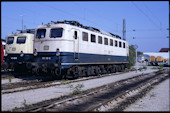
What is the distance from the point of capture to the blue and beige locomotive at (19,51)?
1680cm

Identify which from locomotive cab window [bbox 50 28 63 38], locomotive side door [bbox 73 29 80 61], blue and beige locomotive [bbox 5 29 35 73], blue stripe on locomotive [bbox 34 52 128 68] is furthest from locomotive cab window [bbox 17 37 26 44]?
locomotive side door [bbox 73 29 80 61]

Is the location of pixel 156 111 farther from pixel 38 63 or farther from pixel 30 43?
pixel 30 43

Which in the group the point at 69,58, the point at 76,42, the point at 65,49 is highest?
the point at 76,42

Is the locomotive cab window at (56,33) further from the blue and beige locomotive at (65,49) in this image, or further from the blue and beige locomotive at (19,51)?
the blue and beige locomotive at (19,51)

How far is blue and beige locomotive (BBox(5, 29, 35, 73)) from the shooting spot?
55.1 ft

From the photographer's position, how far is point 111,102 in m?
8.02

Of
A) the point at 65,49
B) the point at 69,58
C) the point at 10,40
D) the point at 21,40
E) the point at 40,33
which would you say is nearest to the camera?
the point at 65,49

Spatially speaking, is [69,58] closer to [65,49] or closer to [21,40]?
[65,49]

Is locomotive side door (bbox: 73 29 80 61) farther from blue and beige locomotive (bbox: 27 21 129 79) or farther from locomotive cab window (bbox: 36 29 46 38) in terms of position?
locomotive cab window (bbox: 36 29 46 38)

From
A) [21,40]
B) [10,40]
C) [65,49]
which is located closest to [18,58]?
[21,40]

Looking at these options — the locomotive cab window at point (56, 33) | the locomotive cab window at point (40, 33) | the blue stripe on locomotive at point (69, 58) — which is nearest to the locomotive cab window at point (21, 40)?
the locomotive cab window at point (40, 33)

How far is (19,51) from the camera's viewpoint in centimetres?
1703

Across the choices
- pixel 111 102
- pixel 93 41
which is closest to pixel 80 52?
pixel 93 41

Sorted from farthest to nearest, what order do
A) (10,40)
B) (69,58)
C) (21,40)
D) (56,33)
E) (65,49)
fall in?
(10,40) < (21,40) < (56,33) < (69,58) < (65,49)
